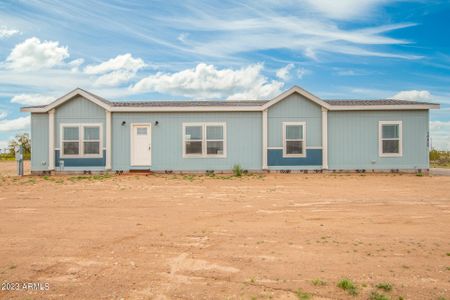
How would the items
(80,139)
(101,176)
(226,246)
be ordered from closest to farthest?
1. (226,246)
2. (101,176)
3. (80,139)

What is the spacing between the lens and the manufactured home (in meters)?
17.7

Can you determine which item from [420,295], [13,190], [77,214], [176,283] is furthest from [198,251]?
[13,190]

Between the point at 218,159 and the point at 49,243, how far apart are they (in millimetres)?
12509

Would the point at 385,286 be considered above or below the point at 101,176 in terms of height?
below

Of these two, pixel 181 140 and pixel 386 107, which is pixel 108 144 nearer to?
pixel 181 140

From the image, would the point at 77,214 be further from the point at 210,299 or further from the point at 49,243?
the point at 210,299

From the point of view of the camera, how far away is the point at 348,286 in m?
3.96

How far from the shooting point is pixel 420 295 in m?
3.80

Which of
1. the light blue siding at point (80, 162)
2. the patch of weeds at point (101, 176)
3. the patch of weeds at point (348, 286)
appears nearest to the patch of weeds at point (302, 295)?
the patch of weeds at point (348, 286)

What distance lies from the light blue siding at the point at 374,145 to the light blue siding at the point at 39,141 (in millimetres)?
14388

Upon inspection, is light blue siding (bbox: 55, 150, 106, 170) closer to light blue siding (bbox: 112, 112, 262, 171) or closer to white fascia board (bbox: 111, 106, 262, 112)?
light blue siding (bbox: 112, 112, 262, 171)

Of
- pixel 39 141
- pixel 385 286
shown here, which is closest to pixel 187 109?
pixel 39 141

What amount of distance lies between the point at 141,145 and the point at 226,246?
13209mm

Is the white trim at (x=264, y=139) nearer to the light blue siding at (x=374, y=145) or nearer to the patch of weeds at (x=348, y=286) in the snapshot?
the light blue siding at (x=374, y=145)
